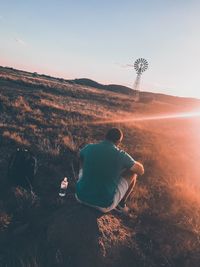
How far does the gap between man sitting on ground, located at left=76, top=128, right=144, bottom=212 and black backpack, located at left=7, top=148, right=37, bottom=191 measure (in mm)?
1648

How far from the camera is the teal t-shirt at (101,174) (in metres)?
6.06

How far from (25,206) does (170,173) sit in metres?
4.67

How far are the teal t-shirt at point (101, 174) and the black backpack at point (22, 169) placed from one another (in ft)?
5.53

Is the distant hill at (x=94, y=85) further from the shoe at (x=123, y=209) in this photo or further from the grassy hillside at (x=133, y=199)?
the shoe at (x=123, y=209)

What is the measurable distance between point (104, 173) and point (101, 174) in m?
0.05

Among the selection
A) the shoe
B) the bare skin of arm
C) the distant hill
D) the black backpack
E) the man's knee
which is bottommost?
the distant hill

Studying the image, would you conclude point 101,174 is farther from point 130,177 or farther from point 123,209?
point 123,209

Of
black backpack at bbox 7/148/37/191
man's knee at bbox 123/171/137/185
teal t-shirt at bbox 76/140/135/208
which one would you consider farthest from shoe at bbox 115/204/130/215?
black backpack at bbox 7/148/37/191

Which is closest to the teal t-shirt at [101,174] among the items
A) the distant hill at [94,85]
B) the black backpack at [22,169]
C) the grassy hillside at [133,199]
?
the grassy hillside at [133,199]

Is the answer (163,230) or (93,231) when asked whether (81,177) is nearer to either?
(93,231)

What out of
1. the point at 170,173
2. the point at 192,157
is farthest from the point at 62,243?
the point at 192,157

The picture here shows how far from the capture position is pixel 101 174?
241 inches

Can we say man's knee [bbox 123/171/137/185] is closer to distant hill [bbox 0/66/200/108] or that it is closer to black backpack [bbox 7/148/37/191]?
black backpack [bbox 7/148/37/191]

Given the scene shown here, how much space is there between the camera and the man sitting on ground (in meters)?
6.07
